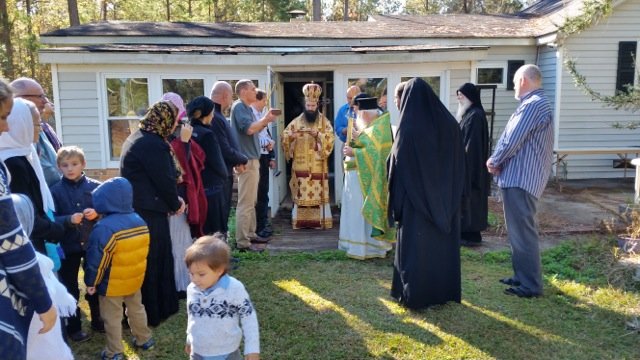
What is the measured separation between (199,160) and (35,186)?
177 centimetres

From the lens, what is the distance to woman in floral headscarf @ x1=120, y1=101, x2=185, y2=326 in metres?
3.87

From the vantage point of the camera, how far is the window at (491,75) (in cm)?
1283

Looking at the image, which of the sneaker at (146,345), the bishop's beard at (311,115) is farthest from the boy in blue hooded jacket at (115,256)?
the bishop's beard at (311,115)

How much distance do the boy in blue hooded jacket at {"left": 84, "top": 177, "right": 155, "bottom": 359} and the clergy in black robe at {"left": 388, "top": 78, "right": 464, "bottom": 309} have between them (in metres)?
2.20

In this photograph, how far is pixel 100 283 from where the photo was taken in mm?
3428

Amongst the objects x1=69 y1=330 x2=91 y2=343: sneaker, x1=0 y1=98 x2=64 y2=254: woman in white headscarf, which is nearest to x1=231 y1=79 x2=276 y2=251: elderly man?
x1=69 y1=330 x2=91 y2=343: sneaker

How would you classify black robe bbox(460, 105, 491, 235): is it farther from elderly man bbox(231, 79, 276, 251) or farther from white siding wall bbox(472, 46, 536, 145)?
white siding wall bbox(472, 46, 536, 145)

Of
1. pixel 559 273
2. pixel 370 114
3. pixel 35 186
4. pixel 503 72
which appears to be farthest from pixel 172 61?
pixel 503 72

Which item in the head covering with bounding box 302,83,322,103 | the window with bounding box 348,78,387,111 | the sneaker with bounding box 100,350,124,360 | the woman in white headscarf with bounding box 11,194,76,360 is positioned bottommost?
the sneaker with bounding box 100,350,124,360

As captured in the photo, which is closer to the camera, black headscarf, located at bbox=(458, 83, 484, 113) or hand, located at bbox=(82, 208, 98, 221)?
hand, located at bbox=(82, 208, 98, 221)

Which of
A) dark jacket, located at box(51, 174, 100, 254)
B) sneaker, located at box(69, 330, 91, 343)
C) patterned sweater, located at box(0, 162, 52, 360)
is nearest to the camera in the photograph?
patterned sweater, located at box(0, 162, 52, 360)

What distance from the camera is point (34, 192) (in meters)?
3.15

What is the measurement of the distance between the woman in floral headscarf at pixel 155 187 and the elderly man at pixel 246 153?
212cm

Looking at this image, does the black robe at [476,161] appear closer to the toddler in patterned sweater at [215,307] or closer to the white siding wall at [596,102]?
the toddler in patterned sweater at [215,307]
